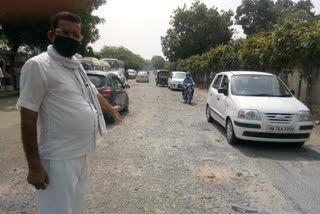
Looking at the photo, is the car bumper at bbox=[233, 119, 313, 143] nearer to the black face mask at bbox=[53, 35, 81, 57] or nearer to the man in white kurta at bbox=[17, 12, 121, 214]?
the man in white kurta at bbox=[17, 12, 121, 214]

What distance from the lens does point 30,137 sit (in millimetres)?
1779

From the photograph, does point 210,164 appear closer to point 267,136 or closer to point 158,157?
point 158,157

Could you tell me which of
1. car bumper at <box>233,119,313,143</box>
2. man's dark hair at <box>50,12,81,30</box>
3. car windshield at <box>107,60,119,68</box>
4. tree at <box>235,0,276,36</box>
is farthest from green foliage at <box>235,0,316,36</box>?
man's dark hair at <box>50,12,81,30</box>

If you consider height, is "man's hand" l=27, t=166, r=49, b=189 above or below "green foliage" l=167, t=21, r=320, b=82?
below

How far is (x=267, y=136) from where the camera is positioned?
5781 millimetres

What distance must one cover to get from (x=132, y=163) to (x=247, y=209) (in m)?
2.22

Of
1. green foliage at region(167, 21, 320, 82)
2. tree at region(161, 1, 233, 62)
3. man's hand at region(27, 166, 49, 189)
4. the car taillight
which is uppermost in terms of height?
tree at region(161, 1, 233, 62)

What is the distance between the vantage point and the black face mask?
6.46 ft

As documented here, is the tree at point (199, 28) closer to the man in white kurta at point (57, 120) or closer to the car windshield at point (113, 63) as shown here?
the car windshield at point (113, 63)

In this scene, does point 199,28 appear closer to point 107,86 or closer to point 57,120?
point 107,86

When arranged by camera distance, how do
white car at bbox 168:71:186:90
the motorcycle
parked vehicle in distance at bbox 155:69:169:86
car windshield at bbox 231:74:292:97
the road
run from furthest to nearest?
parked vehicle in distance at bbox 155:69:169:86, white car at bbox 168:71:186:90, the motorcycle, car windshield at bbox 231:74:292:97, the road

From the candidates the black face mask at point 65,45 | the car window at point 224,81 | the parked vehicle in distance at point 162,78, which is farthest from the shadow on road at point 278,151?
the parked vehicle in distance at point 162,78

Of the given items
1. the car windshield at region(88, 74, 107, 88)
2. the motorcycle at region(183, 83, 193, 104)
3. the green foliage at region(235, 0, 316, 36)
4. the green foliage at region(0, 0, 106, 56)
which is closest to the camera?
the car windshield at region(88, 74, 107, 88)

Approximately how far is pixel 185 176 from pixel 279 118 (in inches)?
103
